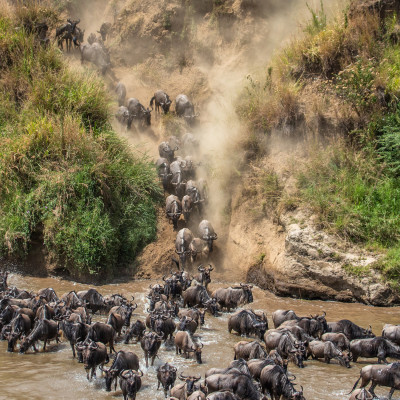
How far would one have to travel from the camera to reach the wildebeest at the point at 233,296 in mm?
11664

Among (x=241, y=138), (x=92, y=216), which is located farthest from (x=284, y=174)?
(x=92, y=216)

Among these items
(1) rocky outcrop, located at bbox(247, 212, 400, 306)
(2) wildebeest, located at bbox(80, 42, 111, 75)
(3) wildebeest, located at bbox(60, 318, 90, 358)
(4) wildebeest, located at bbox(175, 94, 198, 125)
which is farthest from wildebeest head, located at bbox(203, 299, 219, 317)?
(2) wildebeest, located at bbox(80, 42, 111, 75)

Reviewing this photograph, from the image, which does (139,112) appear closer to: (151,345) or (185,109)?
(185,109)

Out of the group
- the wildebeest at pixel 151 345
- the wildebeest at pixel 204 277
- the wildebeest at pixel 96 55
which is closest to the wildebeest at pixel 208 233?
the wildebeest at pixel 204 277

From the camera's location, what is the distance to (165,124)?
18734 mm

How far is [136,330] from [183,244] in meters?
4.71

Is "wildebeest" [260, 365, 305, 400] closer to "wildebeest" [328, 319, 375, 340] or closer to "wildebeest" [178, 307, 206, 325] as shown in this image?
"wildebeest" [328, 319, 375, 340]

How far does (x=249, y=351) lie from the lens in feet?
27.9

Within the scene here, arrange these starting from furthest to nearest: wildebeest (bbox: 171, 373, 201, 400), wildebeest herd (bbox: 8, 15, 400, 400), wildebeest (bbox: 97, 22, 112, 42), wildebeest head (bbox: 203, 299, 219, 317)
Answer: wildebeest (bbox: 97, 22, 112, 42)
wildebeest head (bbox: 203, 299, 219, 317)
wildebeest herd (bbox: 8, 15, 400, 400)
wildebeest (bbox: 171, 373, 201, 400)

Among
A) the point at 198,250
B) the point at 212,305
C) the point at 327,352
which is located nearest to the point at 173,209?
the point at 198,250

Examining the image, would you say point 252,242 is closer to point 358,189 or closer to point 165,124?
point 358,189

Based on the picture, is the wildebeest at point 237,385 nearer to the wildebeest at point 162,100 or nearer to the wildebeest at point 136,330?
the wildebeest at point 136,330

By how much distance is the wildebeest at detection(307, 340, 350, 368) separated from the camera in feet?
28.8

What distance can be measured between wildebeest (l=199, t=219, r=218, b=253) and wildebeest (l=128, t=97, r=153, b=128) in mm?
5772
